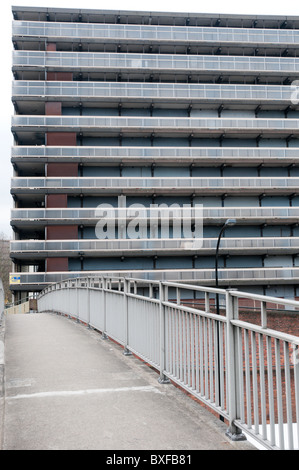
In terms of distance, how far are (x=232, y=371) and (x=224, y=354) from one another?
1.67 ft

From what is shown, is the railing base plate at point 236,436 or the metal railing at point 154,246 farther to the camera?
the metal railing at point 154,246

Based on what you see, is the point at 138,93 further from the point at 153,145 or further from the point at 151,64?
the point at 153,145

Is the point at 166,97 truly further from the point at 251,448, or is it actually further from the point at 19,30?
the point at 251,448

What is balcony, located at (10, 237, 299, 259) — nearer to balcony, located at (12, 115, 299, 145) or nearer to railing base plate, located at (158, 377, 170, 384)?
balcony, located at (12, 115, 299, 145)

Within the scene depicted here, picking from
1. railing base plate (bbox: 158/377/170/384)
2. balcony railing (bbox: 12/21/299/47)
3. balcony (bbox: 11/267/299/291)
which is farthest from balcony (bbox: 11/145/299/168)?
railing base plate (bbox: 158/377/170/384)

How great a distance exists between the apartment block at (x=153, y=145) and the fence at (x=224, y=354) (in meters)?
35.6

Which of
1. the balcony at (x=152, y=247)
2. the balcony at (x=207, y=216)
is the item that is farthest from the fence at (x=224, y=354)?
the balcony at (x=207, y=216)

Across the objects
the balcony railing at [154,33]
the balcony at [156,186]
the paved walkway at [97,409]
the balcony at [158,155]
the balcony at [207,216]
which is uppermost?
the balcony railing at [154,33]

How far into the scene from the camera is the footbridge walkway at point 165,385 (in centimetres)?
381

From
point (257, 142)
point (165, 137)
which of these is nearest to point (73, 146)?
point (165, 137)

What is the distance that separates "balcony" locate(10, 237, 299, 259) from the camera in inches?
1694

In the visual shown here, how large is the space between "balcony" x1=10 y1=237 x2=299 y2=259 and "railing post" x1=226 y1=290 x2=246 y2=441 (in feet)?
128

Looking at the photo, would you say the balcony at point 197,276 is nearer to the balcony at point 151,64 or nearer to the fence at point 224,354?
the balcony at point 151,64

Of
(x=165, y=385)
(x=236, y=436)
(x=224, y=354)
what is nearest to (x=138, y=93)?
(x=165, y=385)
